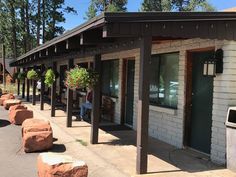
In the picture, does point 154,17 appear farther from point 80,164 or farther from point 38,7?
point 38,7

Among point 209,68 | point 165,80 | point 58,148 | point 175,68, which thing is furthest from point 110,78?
point 209,68

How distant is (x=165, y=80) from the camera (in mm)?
10375

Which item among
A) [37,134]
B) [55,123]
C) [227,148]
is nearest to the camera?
[227,148]

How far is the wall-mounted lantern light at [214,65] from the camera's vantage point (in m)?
7.86

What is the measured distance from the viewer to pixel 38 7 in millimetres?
42438

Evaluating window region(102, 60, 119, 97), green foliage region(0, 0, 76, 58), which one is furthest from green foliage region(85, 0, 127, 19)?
window region(102, 60, 119, 97)

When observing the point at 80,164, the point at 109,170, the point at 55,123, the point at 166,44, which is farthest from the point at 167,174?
the point at 55,123

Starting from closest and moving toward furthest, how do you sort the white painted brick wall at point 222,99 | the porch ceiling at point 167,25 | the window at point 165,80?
the porch ceiling at point 167,25, the white painted brick wall at point 222,99, the window at point 165,80

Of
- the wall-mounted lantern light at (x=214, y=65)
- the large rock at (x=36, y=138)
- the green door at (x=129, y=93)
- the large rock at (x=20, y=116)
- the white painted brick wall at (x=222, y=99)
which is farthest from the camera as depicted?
the large rock at (x=20, y=116)

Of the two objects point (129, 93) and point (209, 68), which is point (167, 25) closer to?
point (209, 68)

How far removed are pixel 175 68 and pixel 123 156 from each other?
8.52 ft

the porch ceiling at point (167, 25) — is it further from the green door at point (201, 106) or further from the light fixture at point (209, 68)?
the green door at point (201, 106)

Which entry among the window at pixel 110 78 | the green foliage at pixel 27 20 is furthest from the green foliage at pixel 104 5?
the window at pixel 110 78

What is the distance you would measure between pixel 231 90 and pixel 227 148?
1100 millimetres
